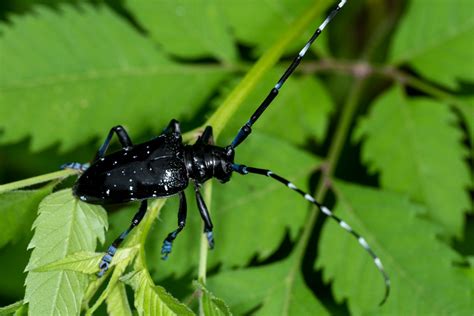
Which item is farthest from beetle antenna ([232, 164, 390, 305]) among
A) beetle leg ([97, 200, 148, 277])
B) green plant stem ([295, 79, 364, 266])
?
beetle leg ([97, 200, 148, 277])

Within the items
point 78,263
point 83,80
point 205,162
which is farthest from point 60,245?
point 83,80

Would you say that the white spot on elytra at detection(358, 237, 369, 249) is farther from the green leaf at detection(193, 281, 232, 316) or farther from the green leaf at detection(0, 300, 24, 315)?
the green leaf at detection(0, 300, 24, 315)

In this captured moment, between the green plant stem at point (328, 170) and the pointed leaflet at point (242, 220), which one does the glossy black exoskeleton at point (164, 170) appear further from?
the green plant stem at point (328, 170)

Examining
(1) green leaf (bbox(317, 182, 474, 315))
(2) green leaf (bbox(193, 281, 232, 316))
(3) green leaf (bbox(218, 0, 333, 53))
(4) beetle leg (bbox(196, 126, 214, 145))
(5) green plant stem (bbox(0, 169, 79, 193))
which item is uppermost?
(3) green leaf (bbox(218, 0, 333, 53))

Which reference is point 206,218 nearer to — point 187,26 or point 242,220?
point 242,220

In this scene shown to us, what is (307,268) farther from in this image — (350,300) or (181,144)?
(181,144)

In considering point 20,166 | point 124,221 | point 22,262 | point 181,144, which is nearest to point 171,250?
point 124,221

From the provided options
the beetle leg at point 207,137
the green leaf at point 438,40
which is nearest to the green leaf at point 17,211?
the beetle leg at point 207,137
